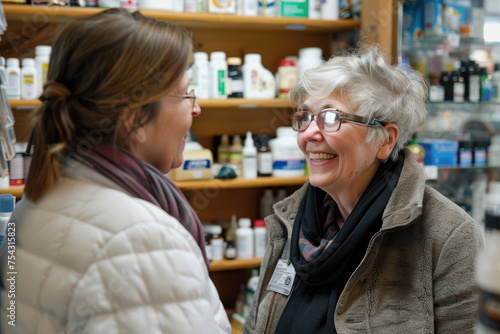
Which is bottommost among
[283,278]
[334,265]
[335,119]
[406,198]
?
[283,278]

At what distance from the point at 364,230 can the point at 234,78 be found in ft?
5.44

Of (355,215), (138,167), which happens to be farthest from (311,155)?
(138,167)

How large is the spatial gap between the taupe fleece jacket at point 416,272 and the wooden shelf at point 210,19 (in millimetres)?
1703

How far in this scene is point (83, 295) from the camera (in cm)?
79

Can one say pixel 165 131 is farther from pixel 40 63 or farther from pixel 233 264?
pixel 233 264

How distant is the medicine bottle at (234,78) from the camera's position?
296cm

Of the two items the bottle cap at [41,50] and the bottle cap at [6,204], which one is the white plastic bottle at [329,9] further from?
the bottle cap at [6,204]

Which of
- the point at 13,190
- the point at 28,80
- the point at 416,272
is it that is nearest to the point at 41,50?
the point at 28,80

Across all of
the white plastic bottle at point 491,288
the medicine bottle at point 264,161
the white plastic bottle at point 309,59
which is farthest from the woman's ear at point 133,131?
the white plastic bottle at point 309,59

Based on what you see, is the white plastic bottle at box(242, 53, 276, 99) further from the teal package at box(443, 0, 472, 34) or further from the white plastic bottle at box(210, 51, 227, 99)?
the teal package at box(443, 0, 472, 34)

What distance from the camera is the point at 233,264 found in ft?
9.71

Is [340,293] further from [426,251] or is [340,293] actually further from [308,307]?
[426,251]

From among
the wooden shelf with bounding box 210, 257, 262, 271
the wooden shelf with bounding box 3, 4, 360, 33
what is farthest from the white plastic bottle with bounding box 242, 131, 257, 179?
the wooden shelf with bounding box 3, 4, 360, 33

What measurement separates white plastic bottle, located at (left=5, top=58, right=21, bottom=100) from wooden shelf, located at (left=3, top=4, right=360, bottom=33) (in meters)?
0.27
